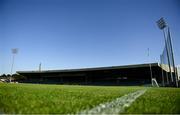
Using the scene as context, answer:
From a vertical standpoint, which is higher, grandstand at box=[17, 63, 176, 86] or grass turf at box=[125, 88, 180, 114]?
grandstand at box=[17, 63, 176, 86]

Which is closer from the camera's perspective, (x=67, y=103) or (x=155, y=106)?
(x=155, y=106)

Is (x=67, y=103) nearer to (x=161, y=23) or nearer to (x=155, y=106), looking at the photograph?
(x=155, y=106)

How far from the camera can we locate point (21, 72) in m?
95.8

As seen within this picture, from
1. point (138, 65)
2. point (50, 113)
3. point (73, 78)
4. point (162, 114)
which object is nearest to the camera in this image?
point (50, 113)

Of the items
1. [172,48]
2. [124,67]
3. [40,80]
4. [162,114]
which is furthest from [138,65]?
[162,114]

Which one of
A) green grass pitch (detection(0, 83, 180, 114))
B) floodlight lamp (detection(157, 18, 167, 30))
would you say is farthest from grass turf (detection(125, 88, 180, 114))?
floodlight lamp (detection(157, 18, 167, 30))

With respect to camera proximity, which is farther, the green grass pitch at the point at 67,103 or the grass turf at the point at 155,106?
the grass turf at the point at 155,106

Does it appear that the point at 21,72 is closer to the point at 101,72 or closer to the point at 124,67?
the point at 101,72

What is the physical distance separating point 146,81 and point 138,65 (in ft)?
23.8

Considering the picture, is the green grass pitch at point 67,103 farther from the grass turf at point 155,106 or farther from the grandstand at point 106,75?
the grandstand at point 106,75

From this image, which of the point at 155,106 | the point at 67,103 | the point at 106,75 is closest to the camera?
the point at 155,106

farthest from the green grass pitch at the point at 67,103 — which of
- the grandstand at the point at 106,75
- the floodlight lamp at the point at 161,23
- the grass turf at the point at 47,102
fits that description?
the grandstand at the point at 106,75

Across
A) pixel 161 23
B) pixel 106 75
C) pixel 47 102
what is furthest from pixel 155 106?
pixel 106 75

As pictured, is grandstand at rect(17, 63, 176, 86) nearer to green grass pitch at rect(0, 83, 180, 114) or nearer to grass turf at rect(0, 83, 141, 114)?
green grass pitch at rect(0, 83, 180, 114)
